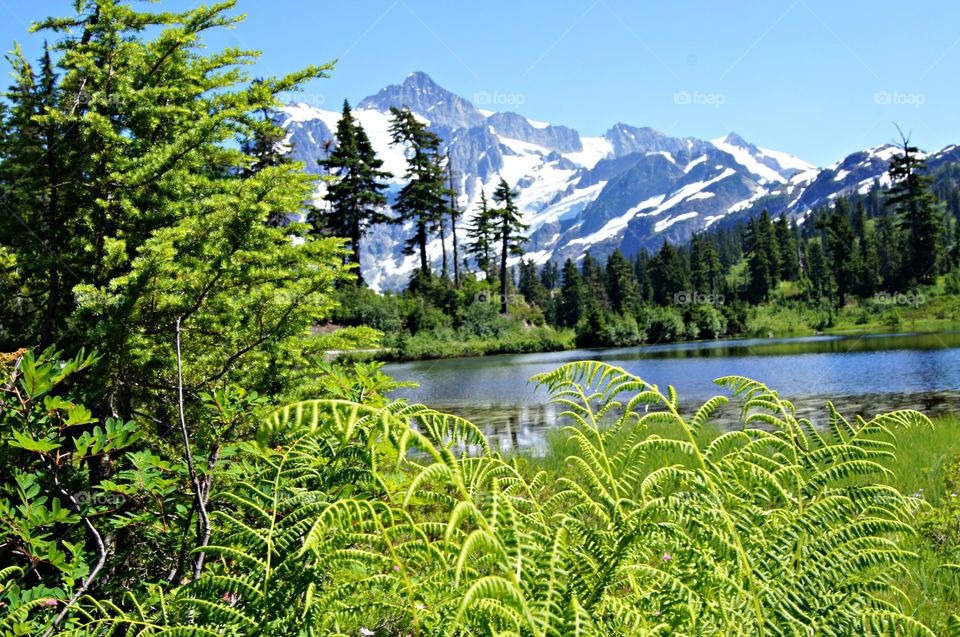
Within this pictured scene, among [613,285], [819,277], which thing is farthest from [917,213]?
[613,285]

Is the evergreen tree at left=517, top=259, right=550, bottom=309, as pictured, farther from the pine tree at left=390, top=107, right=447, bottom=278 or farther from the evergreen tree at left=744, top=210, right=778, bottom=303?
the pine tree at left=390, top=107, right=447, bottom=278

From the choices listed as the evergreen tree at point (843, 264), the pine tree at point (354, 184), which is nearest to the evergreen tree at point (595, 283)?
the evergreen tree at point (843, 264)

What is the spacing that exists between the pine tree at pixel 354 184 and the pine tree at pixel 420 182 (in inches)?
109

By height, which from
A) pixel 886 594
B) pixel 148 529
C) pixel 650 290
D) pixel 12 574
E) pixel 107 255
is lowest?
pixel 886 594

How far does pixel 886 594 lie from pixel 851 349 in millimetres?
33382

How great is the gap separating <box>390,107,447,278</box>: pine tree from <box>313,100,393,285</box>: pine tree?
9.08 feet

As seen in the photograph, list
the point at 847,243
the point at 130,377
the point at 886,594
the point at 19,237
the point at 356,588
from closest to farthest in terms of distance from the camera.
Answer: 1. the point at 356,588
2. the point at 886,594
3. the point at 130,377
4. the point at 19,237
5. the point at 847,243

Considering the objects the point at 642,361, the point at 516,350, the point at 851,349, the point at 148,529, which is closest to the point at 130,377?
the point at 148,529

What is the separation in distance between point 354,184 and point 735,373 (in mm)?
28927

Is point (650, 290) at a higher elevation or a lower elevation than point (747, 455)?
higher

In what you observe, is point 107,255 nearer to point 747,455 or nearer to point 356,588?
point 356,588

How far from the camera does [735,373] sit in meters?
25.3

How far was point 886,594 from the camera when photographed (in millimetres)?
3395

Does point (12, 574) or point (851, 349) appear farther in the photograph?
point (851, 349)
